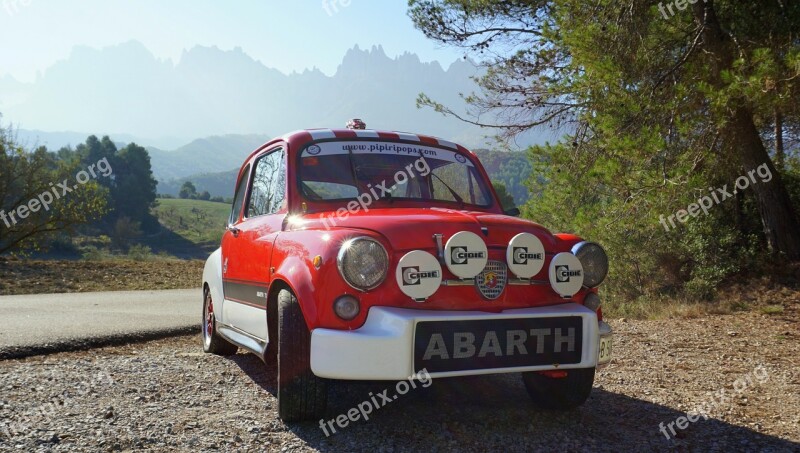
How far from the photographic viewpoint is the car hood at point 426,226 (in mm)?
3219

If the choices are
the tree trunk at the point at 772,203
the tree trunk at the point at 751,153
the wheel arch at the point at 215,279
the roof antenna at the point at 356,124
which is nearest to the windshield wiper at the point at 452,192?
the roof antenna at the point at 356,124

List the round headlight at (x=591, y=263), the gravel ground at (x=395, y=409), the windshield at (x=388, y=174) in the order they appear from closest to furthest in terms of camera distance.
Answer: the gravel ground at (x=395, y=409) < the round headlight at (x=591, y=263) < the windshield at (x=388, y=174)

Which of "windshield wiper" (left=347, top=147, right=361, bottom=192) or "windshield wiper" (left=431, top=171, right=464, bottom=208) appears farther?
"windshield wiper" (left=431, top=171, right=464, bottom=208)

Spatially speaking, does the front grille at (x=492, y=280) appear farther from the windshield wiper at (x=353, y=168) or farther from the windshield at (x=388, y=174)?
the windshield wiper at (x=353, y=168)

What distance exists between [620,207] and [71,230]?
1731cm

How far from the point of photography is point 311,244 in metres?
3.36

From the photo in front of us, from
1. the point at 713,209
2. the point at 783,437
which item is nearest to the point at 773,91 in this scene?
the point at 713,209

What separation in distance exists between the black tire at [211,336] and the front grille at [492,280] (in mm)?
2965

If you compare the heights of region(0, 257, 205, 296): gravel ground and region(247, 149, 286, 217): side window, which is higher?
region(247, 149, 286, 217): side window

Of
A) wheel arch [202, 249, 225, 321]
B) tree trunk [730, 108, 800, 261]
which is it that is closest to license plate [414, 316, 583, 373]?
wheel arch [202, 249, 225, 321]

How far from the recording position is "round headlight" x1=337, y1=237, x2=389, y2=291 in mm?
3084

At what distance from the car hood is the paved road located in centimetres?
414

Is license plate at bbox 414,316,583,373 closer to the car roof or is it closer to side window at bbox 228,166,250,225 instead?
the car roof

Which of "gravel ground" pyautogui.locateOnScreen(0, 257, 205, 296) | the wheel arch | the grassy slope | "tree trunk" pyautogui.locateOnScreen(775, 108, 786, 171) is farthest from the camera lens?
the grassy slope
